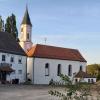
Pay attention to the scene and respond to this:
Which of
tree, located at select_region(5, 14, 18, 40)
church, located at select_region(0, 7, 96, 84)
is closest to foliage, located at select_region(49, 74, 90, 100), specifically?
church, located at select_region(0, 7, 96, 84)

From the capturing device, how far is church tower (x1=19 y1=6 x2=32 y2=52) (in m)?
88.9

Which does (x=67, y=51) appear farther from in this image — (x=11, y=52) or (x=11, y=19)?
(x=11, y=52)

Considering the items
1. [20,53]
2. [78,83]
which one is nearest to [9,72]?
[20,53]

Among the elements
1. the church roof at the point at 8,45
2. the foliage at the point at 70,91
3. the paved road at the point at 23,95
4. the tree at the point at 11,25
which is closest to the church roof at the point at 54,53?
the tree at the point at 11,25

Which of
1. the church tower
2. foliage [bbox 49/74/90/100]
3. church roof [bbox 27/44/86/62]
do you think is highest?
the church tower

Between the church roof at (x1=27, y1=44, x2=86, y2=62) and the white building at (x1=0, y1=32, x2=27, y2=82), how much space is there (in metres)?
8.93

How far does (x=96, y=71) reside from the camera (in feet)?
335

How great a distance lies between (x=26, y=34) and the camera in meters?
89.6

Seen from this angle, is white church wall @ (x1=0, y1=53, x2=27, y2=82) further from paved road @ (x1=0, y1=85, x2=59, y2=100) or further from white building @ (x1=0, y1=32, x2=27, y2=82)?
paved road @ (x1=0, y1=85, x2=59, y2=100)

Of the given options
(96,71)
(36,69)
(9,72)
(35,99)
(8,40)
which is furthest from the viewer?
(96,71)

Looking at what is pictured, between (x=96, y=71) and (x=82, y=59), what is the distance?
11.6 metres

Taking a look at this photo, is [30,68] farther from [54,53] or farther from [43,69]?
[54,53]

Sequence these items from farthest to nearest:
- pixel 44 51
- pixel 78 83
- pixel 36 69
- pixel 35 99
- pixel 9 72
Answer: pixel 44 51 < pixel 36 69 < pixel 9 72 < pixel 35 99 < pixel 78 83

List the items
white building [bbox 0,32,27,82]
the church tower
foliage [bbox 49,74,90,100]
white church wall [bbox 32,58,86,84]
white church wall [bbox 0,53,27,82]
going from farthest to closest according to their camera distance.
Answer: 1. the church tower
2. white church wall [bbox 32,58,86,84]
3. white church wall [bbox 0,53,27,82]
4. white building [bbox 0,32,27,82]
5. foliage [bbox 49,74,90,100]
